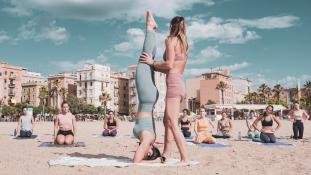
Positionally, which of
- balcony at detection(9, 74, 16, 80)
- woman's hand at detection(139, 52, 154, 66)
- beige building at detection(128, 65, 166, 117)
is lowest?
woman's hand at detection(139, 52, 154, 66)

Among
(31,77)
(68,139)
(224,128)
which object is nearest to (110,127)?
(224,128)

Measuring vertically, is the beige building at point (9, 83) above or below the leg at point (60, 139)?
above

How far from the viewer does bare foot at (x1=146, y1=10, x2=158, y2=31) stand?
8.11m

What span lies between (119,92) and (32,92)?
1138 inches

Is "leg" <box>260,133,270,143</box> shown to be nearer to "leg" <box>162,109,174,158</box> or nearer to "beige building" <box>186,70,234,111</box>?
"leg" <box>162,109,174,158</box>

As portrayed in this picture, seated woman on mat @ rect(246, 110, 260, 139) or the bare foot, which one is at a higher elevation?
the bare foot

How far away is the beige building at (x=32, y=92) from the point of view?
403 ft

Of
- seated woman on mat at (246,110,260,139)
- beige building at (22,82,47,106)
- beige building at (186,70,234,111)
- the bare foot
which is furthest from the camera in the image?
beige building at (22,82,47,106)

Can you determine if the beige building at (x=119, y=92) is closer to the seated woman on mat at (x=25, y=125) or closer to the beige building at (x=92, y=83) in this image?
the beige building at (x=92, y=83)

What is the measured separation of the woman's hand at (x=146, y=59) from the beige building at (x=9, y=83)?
341 ft

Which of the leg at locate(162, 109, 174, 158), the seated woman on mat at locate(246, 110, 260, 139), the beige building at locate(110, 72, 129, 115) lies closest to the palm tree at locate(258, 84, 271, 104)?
the beige building at locate(110, 72, 129, 115)

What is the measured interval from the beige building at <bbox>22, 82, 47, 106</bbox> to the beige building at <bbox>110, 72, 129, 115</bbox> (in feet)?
78.6

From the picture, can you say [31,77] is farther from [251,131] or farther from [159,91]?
[251,131]

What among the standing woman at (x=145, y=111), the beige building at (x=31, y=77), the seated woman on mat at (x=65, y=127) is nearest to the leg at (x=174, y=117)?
the standing woman at (x=145, y=111)
